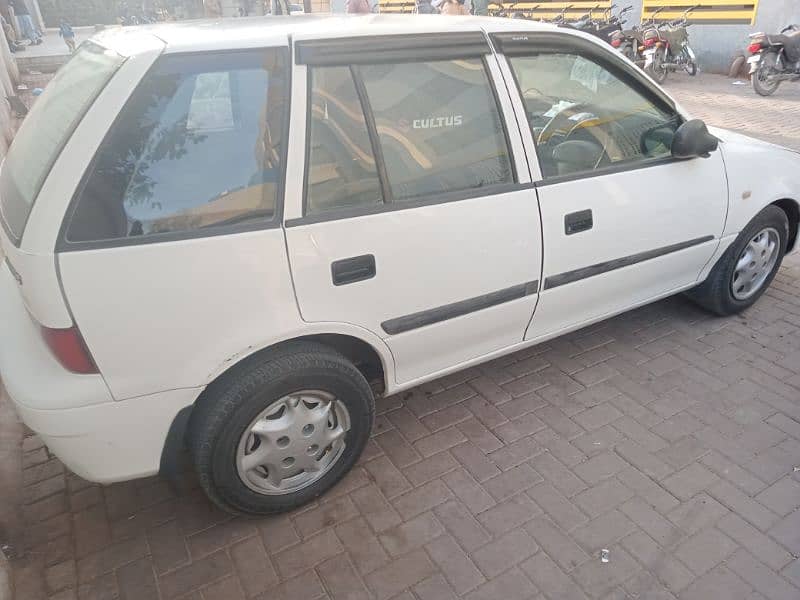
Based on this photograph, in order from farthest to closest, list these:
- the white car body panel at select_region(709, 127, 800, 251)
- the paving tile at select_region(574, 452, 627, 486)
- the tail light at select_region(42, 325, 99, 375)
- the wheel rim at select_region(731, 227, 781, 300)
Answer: the wheel rim at select_region(731, 227, 781, 300) → the white car body panel at select_region(709, 127, 800, 251) → the paving tile at select_region(574, 452, 627, 486) → the tail light at select_region(42, 325, 99, 375)

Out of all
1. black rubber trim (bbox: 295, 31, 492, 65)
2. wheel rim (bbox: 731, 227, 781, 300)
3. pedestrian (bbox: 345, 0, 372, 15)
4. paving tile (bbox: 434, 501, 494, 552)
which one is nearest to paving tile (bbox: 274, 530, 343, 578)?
paving tile (bbox: 434, 501, 494, 552)

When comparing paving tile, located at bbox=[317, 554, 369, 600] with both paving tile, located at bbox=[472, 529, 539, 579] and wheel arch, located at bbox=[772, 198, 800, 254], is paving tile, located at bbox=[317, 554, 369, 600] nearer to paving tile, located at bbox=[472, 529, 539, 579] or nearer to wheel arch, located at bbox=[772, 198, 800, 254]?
paving tile, located at bbox=[472, 529, 539, 579]

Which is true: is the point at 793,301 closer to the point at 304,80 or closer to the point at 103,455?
the point at 304,80

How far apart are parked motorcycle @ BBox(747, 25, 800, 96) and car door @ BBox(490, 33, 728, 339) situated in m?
8.36

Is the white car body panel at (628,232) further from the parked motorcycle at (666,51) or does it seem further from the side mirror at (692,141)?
the parked motorcycle at (666,51)

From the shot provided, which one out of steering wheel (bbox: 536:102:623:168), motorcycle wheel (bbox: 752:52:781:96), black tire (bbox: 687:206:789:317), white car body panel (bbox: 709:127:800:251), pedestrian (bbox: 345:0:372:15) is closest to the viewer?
steering wheel (bbox: 536:102:623:168)

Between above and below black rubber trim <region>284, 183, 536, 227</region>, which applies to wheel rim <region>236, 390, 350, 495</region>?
below

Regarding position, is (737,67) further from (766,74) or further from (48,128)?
(48,128)

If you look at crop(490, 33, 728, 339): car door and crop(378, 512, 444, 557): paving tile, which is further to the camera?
crop(490, 33, 728, 339): car door

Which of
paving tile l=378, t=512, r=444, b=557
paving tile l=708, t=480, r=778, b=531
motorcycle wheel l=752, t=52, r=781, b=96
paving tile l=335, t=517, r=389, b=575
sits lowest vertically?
paving tile l=708, t=480, r=778, b=531

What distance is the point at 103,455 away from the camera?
1962mm

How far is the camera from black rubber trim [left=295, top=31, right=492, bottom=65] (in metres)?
2.07

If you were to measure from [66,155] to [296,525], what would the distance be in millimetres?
1628

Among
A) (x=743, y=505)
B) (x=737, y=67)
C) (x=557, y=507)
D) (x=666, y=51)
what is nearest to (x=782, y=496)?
(x=743, y=505)
